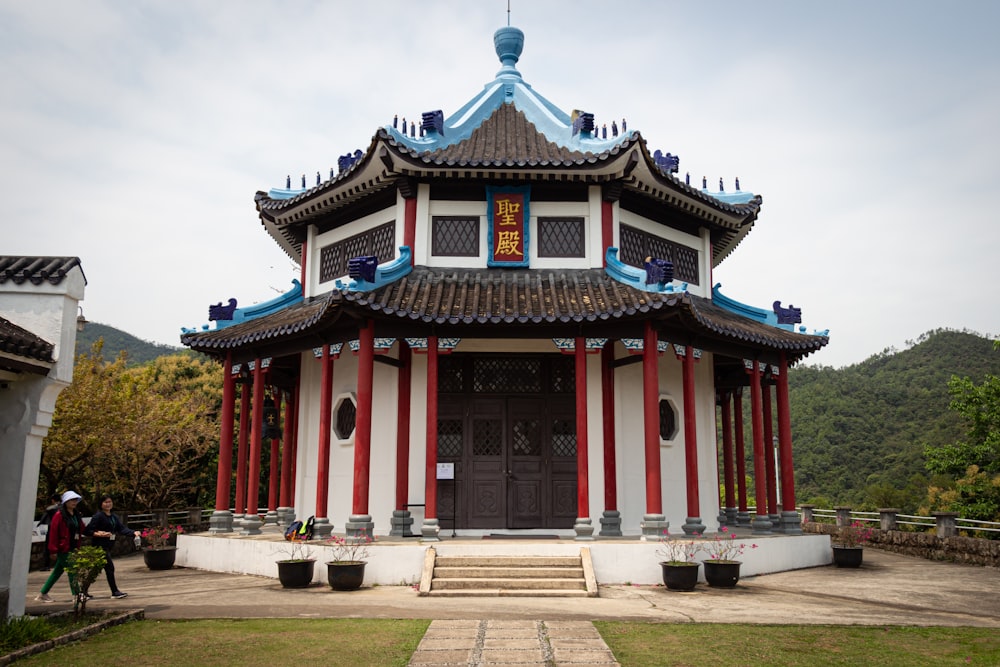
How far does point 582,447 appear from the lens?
1391 centimetres

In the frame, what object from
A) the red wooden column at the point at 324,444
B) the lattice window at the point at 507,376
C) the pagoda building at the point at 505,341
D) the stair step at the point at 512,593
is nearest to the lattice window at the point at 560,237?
the pagoda building at the point at 505,341

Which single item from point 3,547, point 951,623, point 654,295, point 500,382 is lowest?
point 951,623

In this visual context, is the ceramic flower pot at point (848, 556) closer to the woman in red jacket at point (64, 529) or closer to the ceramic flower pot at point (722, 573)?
the ceramic flower pot at point (722, 573)

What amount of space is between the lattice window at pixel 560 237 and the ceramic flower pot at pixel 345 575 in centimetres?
732

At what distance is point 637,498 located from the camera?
51.5 ft

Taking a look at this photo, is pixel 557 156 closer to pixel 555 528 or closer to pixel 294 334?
pixel 294 334

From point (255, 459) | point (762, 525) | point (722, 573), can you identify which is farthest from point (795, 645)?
point (255, 459)

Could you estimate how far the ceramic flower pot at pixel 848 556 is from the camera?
16.3 metres

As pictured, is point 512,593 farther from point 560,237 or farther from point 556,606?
point 560,237

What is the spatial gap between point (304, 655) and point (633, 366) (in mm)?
10068

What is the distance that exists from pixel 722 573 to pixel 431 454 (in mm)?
5270

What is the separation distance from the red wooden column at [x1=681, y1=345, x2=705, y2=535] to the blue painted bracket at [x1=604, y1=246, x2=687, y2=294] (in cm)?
142

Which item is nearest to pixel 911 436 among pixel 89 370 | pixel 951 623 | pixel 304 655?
pixel 951 623

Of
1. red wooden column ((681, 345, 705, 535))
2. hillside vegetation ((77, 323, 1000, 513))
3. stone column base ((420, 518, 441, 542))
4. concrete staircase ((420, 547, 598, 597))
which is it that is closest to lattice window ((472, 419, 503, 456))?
stone column base ((420, 518, 441, 542))
